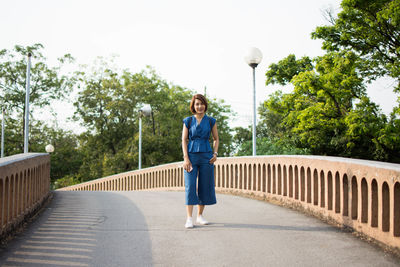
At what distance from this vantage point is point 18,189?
610 cm

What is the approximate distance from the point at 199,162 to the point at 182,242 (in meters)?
1.23

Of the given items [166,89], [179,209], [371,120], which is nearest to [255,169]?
[179,209]

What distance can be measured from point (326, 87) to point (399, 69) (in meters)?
3.33

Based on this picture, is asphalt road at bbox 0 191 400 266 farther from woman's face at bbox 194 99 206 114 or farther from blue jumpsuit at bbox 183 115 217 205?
woman's face at bbox 194 99 206 114

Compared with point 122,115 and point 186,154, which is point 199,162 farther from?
point 122,115

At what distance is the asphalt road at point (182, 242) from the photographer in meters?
4.39

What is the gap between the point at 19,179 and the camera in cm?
626

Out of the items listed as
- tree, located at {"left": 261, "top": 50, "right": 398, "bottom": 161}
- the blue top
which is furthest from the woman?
tree, located at {"left": 261, "top": 50, "right": 398, "bottom": 161}

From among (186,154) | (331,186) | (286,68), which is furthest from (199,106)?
(286,68)

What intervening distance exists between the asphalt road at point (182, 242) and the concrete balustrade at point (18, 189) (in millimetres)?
240

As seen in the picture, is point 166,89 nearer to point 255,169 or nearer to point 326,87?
point 326,87

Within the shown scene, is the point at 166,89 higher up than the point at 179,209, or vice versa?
the point at 166,89

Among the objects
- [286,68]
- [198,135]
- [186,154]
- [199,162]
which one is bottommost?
[199,162]

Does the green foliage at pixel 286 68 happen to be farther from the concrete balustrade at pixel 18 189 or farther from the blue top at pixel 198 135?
the blue top at pixel 198 135
